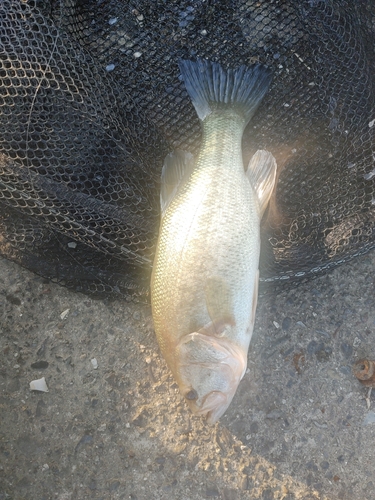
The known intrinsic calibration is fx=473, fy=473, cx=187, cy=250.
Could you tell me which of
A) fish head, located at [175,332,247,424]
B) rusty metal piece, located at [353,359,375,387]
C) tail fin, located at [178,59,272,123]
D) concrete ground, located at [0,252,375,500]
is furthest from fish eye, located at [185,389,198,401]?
tail fin, located at [178,59,272,123]

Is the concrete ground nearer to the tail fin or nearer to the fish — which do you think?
the fish

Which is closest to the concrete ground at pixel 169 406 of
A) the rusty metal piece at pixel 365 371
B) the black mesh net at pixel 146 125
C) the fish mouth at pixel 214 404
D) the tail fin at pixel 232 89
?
the rusty metal piece at pixel 365 371

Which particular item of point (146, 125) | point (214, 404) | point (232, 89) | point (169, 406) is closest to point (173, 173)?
point (146, 125)

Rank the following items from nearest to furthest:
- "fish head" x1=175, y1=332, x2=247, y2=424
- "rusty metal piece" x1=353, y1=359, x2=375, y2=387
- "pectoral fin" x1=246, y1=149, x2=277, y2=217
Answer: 1. "fish head" x1=175, y1=332, x2=247, y2=424
2. "pectoral fin" x1=246, y1=149, x2=277, y2=217
3. "rusty metal piece" x1=353, y1=359, x2=375, y2=387

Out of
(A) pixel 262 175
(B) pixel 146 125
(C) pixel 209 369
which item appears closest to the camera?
(C) pixel 209 369

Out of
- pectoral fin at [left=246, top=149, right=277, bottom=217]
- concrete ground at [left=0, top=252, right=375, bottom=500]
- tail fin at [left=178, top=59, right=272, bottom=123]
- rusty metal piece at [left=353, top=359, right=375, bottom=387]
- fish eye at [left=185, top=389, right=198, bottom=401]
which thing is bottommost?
concrete ground at [left=0, top=252, right=375, bottom=500]

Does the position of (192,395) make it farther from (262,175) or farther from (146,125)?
(146,125)

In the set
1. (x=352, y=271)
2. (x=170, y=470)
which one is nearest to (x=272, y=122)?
(x=352, y=271)
